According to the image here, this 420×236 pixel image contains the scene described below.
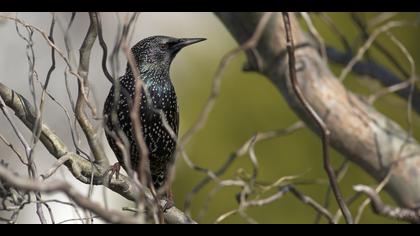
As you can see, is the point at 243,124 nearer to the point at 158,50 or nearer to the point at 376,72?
the point at 376,72

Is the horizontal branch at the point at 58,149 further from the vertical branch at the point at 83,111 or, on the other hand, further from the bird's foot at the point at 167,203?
the bird's foot at the point at 167,203

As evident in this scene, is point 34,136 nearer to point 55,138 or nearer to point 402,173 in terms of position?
point 55,138

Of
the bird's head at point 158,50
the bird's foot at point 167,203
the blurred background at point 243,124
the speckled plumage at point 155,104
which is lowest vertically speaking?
the blurred background at point 243,124

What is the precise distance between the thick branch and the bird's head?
0.33 metres

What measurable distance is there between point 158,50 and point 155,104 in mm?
335

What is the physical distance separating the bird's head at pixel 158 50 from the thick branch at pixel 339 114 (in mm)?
327

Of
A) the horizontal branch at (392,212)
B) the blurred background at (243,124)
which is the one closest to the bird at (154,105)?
the horizontal branch at (392,212)

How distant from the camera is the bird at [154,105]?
3412mm

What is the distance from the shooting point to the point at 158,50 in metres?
3.76

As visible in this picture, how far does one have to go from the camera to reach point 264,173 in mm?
5781

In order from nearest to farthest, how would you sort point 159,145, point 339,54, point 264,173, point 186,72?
point 159,145, point 339,54, point 264,173, point 186,72

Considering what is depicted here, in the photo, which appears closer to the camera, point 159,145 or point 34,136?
point 34,136
